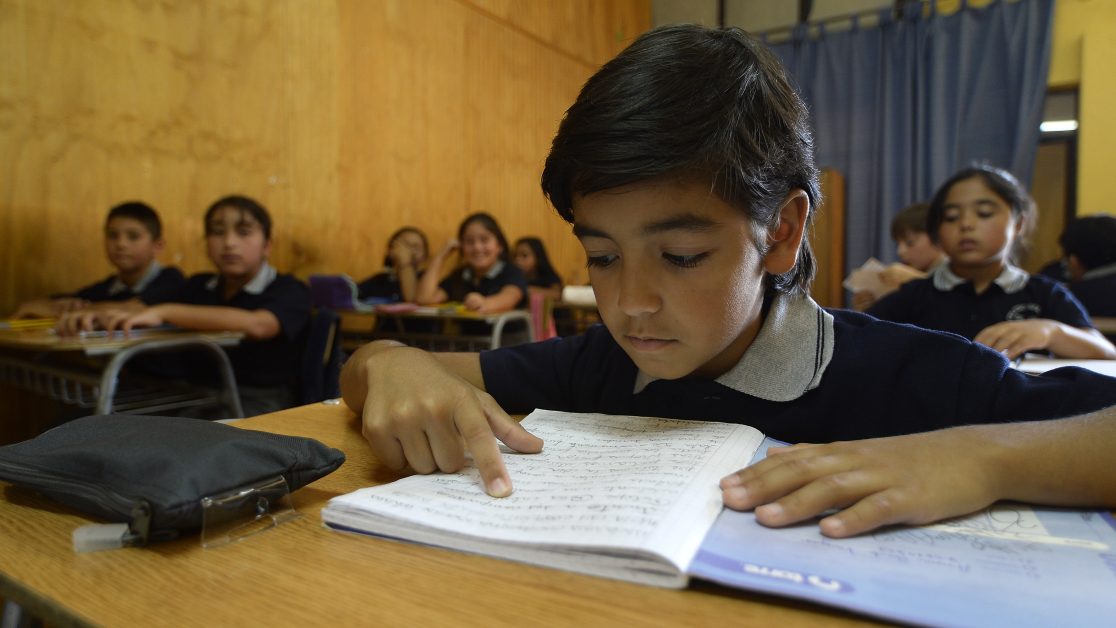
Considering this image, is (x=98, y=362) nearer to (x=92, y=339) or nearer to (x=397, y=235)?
(x=92, y=339)

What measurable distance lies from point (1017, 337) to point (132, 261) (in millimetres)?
2882

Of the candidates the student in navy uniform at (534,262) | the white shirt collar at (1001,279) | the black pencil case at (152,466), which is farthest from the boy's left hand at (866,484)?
the student in navy uniform at (534,262)

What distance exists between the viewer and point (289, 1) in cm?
351

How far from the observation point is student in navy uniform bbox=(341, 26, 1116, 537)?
1.63 feet

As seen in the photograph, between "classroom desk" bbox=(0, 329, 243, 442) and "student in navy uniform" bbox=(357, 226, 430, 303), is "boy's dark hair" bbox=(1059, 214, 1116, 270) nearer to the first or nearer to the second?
"student in navy uniform" bbox=(357, 226, 430, 303)

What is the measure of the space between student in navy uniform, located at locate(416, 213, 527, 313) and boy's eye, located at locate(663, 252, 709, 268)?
298cm

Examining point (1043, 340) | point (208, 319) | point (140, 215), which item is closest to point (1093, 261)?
point (1043, 340)

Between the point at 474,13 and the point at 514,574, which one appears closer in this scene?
the point at 514,574

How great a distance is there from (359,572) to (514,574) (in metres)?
0.09

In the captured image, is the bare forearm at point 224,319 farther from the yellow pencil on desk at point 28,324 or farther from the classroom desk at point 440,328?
the classroom desk at point 440,328

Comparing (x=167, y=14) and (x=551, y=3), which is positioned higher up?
(x=551, y=3)

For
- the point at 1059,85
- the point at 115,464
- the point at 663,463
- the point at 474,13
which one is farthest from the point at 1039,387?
the point at 1059,85

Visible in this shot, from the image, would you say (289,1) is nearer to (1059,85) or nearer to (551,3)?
(551,3)

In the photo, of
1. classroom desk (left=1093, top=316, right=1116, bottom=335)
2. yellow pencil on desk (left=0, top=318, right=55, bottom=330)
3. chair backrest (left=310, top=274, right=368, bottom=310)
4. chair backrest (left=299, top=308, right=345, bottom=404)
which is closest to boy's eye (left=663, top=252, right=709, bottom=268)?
chair backrest (left=299, top=308, right=345, bottom=404)
